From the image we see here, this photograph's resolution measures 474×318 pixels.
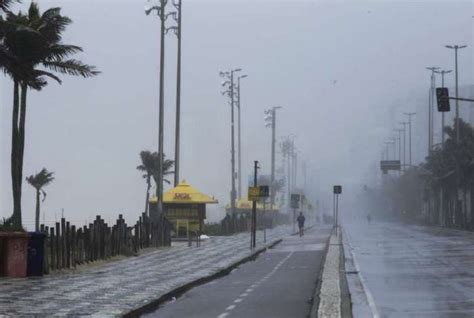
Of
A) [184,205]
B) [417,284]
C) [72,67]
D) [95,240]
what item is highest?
[72,67]

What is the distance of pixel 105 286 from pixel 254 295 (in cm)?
378

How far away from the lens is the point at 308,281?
72.7 feet

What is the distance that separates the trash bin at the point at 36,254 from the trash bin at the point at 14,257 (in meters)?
0.23

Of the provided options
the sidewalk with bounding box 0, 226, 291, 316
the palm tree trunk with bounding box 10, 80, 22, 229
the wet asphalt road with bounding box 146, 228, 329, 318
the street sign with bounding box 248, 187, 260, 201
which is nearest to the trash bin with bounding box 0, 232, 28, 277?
the sidewalk with bounding box 0, 226, 291, 316

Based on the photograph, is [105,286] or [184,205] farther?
[184,205]

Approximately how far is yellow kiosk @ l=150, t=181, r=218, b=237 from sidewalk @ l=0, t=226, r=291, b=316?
16.7 m

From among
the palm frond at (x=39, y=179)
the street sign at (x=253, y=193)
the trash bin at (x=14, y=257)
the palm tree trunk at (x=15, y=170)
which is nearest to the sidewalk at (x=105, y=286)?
the trash bin at (x=14, y=257)

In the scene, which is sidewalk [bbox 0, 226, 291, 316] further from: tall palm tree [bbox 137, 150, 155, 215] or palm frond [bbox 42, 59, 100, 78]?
tall palm tree [bbox 137, 150, 155, 215]

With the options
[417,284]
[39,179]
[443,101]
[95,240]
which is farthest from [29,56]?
[39,179]

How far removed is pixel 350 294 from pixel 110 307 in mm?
5253


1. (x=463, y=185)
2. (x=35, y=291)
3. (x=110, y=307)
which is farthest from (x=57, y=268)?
(x=463, y=185)

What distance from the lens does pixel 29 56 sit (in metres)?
26.9

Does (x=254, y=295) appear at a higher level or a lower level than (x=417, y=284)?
lower

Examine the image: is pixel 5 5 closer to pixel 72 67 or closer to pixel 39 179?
pixel 72 67
